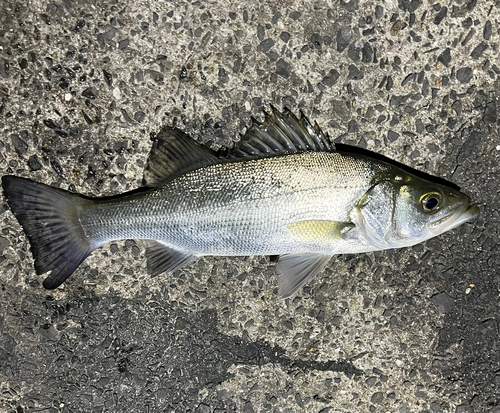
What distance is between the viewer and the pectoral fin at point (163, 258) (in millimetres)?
2578

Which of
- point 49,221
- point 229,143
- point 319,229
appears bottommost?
point 49,221

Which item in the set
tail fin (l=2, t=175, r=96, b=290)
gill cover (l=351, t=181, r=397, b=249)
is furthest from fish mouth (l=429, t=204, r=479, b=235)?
tail fin (l=2, t=175, r=96, b=290)

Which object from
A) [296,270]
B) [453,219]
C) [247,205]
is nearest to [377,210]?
[453,219]

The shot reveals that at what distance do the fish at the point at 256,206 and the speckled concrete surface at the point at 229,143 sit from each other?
0.86 feet

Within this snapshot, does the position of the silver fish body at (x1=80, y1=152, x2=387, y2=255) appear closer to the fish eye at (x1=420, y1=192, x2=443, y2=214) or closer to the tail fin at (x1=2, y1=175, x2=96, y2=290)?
the tail fin at (x1=2, y1=175, x2=96, y2=290)

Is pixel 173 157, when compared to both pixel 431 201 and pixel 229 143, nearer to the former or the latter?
pixel 229 143

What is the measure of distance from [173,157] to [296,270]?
39.4 inches

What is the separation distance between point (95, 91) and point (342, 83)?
5.14 feet

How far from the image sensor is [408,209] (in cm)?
236

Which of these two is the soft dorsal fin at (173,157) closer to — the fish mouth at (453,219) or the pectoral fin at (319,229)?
the pectoral fin at (319,229)

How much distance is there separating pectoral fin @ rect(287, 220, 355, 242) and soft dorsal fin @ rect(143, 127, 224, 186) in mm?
580

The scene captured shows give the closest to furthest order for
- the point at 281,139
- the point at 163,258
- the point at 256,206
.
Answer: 1. the point at 256,206
2. the point at 281,139
3. the point at 163,258

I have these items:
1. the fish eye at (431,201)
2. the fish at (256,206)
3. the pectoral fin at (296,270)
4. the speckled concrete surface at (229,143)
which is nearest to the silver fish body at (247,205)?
the fish at (256,206)

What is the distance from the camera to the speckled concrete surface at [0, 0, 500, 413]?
2.70 meters
